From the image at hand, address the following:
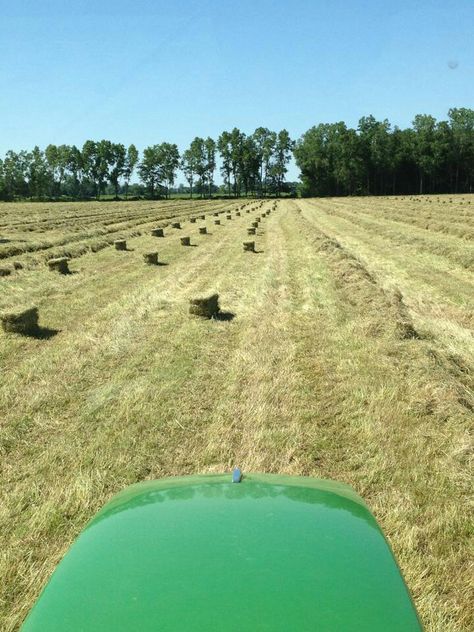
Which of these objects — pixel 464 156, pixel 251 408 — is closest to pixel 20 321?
pixel 251 408

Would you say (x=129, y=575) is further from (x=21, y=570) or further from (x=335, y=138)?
(x=335, y=138)

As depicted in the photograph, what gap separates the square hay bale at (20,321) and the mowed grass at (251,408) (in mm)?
296

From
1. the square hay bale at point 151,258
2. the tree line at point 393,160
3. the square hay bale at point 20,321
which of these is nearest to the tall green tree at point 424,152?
the tree line at point 393,160

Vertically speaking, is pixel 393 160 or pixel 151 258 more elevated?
pixel 393 160

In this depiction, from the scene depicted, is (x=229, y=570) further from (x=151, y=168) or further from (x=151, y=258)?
(x=151, y=168)

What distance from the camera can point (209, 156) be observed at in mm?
124938

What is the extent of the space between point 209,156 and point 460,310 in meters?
121

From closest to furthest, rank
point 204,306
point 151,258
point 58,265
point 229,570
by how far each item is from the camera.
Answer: point 229,570, point 204,306, point 58,265, point 151,258

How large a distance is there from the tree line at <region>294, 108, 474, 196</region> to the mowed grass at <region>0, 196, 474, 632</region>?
98337 millimetres

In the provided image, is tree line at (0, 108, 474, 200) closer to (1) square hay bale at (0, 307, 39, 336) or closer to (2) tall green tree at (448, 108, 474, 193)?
(2) tall green tree at (448, 108, 474, 193)

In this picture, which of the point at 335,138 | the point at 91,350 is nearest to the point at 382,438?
the point at 91,350

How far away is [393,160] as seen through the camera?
104 metres

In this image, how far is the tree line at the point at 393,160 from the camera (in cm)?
10275

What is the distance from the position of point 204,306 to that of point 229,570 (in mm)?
9000
